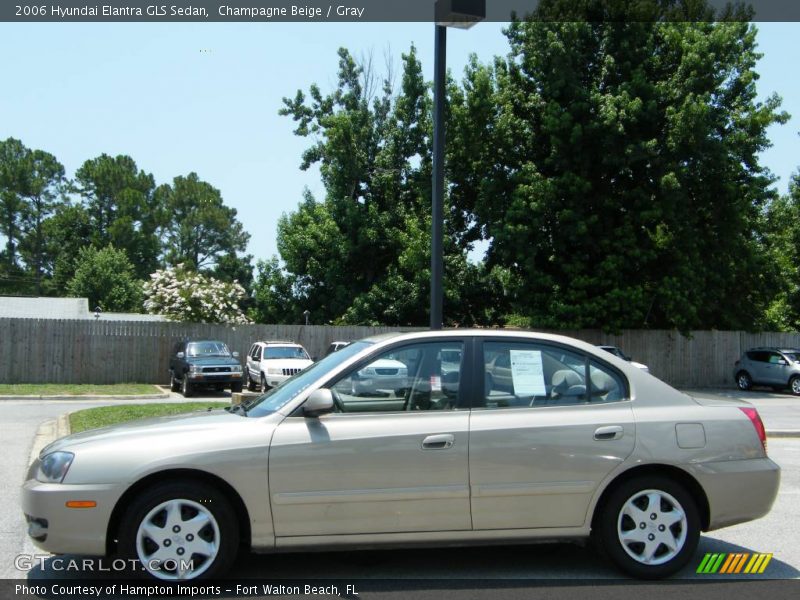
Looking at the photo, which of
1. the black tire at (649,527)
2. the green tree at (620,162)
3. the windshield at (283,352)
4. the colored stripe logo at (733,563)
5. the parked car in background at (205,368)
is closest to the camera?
the black tire at (649,527)

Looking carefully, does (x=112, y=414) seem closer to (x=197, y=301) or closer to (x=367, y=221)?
(x=197, y=301)

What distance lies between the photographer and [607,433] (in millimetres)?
6000

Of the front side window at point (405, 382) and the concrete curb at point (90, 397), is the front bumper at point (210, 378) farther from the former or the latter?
the front side window at point (405, 382)

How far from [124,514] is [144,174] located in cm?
8597

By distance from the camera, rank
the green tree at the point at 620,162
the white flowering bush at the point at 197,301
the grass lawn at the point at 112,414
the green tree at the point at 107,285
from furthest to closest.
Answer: the green tree at the point at 107,285 → the white flowering bush at the point at 197,301 → the green tree at the point at 620,162 → the grass lawn at the point at 112,414

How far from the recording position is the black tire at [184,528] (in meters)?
5.43

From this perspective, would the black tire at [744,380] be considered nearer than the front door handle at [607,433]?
No

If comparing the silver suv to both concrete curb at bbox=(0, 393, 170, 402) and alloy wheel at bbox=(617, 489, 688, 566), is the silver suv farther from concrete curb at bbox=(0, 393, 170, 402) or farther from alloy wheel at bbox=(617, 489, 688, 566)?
alloy wheel at bbox=(617, 489, 688, 566)

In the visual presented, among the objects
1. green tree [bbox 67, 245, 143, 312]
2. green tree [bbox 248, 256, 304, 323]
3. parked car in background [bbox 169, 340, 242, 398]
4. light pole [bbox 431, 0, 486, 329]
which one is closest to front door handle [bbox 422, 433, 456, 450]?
light pole [bbox 431, 0, 486, 329]

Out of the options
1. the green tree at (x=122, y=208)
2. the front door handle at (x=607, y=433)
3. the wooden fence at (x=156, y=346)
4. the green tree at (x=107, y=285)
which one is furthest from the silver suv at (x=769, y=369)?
the green tree at (x=122, y=208)

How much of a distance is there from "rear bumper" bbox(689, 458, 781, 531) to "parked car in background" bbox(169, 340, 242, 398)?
20821 mm

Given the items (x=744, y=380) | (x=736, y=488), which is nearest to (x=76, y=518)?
(x=736, y=488)

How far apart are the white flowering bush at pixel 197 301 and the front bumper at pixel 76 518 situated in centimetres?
2681

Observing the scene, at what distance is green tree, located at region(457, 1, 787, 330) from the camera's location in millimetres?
30094
